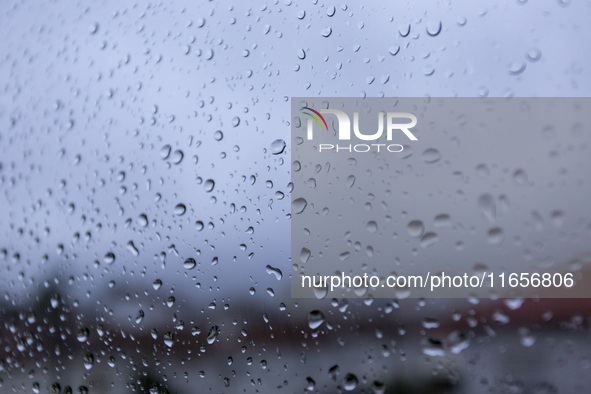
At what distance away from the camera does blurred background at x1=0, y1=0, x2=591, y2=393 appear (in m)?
0.65

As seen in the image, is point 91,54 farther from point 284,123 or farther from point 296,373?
point 296,373

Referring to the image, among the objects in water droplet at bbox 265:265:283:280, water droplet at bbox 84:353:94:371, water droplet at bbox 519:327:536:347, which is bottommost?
water droplet at bbox 84:353:94:371

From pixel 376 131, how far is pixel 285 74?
217 millimetres

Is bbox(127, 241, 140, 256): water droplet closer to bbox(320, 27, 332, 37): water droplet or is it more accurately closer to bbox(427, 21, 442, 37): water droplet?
bbox(320, 27, 332, 37): water droplet

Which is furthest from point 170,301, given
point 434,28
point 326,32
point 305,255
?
point 434,28

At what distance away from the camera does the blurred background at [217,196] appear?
25.8 inches

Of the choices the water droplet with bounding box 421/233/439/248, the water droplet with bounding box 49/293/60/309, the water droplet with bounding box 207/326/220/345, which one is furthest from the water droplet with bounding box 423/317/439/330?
the water droplet with bounding box 49/293/60/309

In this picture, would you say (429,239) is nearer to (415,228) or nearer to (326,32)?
(415,228)

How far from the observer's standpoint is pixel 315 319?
0.69 m

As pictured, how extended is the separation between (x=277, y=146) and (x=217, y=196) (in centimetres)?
16

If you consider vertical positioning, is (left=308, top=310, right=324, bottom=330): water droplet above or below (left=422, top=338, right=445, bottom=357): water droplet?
above

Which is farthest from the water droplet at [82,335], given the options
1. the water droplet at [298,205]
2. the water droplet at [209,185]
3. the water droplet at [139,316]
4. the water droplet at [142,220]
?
the water droplet at [298,205]

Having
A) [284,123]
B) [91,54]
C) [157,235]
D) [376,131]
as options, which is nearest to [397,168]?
[376,131]

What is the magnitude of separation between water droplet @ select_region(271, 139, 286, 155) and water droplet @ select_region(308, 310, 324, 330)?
314 mm
